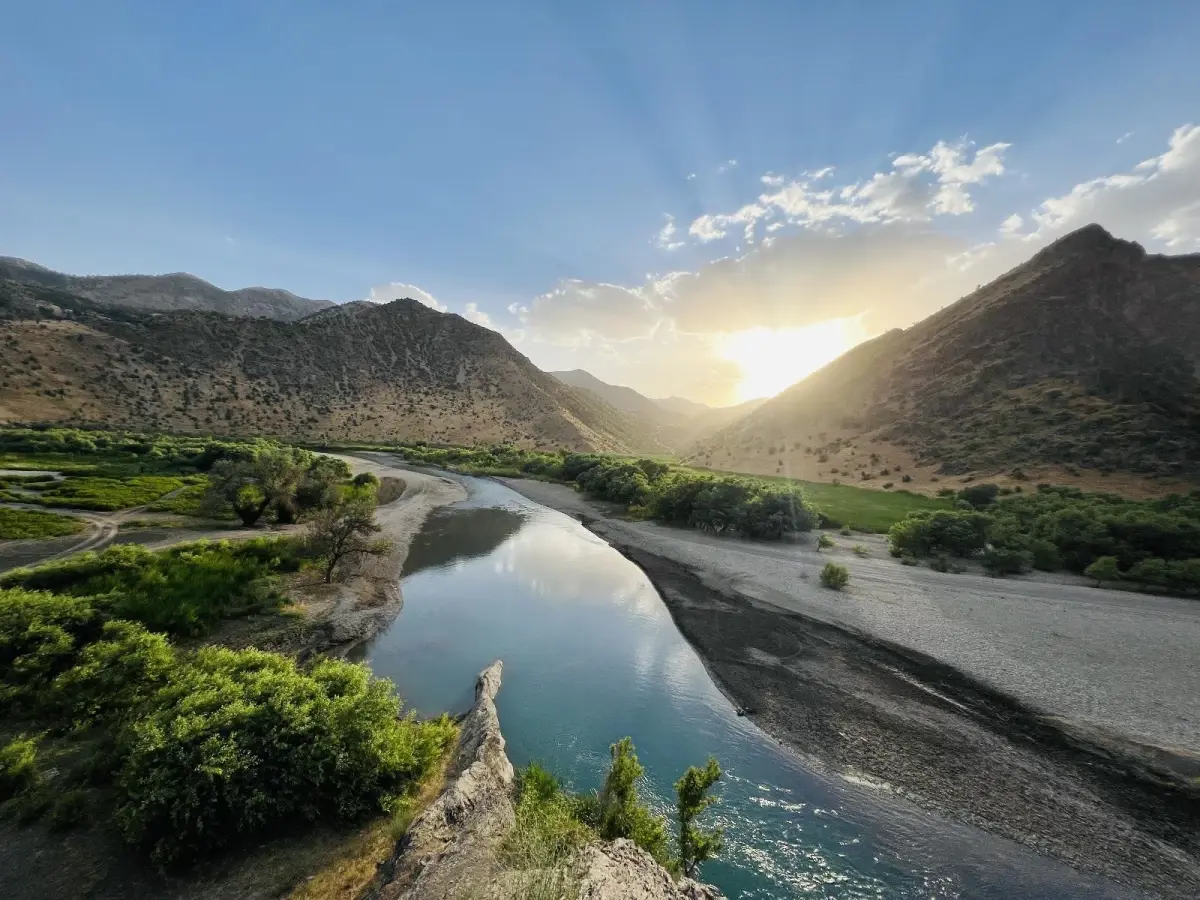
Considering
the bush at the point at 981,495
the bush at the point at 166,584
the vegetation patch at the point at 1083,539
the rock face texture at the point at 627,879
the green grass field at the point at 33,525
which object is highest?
the bush at the point at 981,495

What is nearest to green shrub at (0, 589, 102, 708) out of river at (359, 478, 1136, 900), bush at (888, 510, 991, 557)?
river at (359, 478, 1136, 900)

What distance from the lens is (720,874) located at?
33.7 ft

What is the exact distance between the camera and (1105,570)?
28656 millimetres

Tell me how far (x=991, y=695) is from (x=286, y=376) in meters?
147

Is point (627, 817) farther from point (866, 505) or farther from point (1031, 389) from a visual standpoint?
point (1031, 389)

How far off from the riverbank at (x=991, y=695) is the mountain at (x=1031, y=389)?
37.8m

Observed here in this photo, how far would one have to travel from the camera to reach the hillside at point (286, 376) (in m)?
95.7

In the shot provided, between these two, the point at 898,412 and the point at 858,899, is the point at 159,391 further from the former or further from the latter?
the point at 898,412

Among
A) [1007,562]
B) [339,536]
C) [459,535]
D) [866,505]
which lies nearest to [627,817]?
[339,536]

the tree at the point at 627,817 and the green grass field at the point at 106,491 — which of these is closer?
the tree at the point at 627,817

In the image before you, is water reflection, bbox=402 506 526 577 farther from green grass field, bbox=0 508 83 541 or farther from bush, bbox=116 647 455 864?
green grass field, bbox=0 508 83 541

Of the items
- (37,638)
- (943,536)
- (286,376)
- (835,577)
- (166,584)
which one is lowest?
(166,584)

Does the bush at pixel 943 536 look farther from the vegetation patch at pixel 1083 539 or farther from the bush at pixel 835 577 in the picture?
the bush at pixel 835 577

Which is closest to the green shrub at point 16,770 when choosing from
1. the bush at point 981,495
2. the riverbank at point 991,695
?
the riverbank at point 991,695
